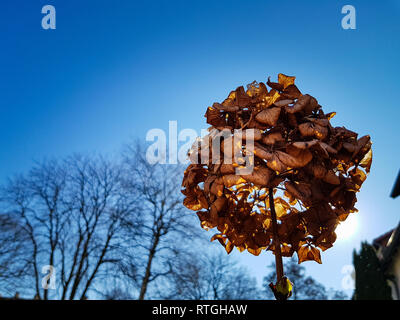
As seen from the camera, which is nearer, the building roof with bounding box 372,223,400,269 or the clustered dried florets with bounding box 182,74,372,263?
the clustered dried florets with bounding box 182,74,372,263

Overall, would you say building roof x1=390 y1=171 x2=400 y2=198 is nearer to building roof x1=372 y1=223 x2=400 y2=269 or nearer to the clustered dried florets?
building roof x1=372 y1=223 x2=400 y2=269

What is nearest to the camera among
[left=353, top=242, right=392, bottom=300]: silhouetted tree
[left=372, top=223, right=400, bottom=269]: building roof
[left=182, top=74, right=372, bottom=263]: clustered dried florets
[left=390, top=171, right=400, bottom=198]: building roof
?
[left=182, top=74, right=372, bottom=263]: clustered dried florets

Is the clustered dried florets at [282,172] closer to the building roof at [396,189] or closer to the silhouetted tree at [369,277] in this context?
the building roof at [396,189]

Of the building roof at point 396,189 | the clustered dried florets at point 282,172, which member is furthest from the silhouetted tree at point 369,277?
the clustered dried florets at point 282,172

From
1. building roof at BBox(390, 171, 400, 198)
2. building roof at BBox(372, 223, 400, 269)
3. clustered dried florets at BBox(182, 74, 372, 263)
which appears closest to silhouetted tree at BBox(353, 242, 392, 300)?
building roof at BBox(372, 223, 400, 269)

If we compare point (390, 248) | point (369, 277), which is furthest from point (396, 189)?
point (369, 277)

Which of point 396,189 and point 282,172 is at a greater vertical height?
point 396,189

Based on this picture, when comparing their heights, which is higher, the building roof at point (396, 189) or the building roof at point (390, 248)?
the building roof at point (396, 189)

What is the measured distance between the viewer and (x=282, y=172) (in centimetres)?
125

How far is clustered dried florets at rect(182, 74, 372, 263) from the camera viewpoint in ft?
3.96

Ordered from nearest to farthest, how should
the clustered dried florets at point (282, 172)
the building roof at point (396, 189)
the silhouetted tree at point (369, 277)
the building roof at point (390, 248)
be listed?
the clustered dried florets at point (282, 172), the building roof at point (396, 189), the building roof at point (390, 248), the silhouetted tree at point (369, 277)

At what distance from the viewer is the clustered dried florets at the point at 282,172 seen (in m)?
1.21

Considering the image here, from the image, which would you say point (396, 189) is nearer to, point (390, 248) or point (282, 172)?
point (390, 248)
